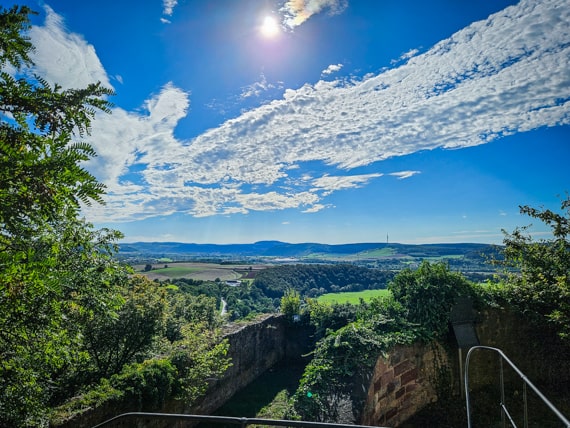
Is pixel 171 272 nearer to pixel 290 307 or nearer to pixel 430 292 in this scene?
pixel 290 307

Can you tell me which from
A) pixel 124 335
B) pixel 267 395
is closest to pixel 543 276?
pixel 267 395

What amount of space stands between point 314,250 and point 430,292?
13162cm

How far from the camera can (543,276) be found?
28.0ft

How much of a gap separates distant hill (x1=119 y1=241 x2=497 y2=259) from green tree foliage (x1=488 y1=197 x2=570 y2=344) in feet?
3.38

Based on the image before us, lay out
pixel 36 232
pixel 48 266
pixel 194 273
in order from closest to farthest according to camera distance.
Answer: pixel 48 266
pixel 36 232
pixel 194 273

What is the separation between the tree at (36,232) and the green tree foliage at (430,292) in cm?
677

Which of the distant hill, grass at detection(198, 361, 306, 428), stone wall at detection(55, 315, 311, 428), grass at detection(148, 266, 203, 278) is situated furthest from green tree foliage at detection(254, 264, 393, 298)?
grass at detection(198, 361, 306, 428)

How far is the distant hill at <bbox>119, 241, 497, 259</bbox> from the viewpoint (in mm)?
→ 61981

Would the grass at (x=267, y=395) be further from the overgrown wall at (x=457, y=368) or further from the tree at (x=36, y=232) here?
the tree at (x=36, y=232)

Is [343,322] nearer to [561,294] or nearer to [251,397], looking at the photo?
[251,397]

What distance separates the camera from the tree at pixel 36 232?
2.38m

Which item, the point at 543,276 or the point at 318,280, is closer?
the point at 543,276

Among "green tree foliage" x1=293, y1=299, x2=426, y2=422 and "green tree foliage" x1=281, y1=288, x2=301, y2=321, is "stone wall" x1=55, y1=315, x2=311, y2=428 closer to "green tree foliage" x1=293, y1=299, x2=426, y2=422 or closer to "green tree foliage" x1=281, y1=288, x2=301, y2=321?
"green tree foliage" x1=281, y1=288, x2=301, y2=321

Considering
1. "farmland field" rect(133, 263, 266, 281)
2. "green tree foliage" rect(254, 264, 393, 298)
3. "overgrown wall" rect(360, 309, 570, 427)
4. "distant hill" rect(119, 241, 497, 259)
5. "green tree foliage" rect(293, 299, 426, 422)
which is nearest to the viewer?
"green tree foliage" rect(293, 299, 426, 422)
